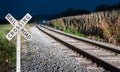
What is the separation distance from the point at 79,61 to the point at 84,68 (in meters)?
1.63

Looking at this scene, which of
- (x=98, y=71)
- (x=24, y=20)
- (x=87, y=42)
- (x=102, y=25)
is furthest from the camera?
(x=102, y=25)

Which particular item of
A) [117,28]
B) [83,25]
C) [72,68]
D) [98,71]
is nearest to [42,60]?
[72,68]

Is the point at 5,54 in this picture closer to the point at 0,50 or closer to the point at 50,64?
the point at 0,50

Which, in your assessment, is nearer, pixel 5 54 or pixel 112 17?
pixel 5 54

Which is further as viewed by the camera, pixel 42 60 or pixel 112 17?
pixel 112 17

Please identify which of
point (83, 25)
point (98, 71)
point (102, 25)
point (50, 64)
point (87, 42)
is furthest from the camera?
point (83, 25)

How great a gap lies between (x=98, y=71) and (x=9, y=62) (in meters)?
3.13

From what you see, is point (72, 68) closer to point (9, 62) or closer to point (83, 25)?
point (9, 62)

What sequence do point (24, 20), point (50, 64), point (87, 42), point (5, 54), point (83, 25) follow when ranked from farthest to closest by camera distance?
point (83, 25) → point (87, 42) → point (5, 54) → point (50, 64) → point (24, 20)

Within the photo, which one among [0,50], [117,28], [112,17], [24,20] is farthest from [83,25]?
[24,20]

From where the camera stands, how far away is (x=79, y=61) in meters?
12.2

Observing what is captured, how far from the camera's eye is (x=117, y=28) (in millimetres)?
20547

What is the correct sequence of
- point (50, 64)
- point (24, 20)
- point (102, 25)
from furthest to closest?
point (102, 25), point (50, 64), point (24, 20)

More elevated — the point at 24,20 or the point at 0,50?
the point at 24,20
